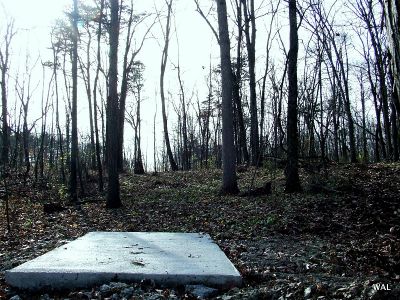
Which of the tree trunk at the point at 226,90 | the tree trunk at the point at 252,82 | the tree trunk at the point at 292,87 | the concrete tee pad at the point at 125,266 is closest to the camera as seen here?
the concrete tee pad at the point at 125,266

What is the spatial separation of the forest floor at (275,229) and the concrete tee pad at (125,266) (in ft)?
0.39

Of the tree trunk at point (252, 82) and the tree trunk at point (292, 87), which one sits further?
the tree trunk at point (252, 82)

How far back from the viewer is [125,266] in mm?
4316

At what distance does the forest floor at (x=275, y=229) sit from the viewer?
12.4ft

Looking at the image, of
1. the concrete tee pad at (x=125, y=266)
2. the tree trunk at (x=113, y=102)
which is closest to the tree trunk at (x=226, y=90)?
the tree trunk at (x=113, y=102)

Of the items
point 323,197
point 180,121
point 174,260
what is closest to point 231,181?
point 323,197

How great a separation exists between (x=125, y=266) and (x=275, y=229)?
160 inches

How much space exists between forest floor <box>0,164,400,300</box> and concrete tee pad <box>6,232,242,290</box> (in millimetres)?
120

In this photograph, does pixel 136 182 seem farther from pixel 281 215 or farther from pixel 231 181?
pixel 281 215

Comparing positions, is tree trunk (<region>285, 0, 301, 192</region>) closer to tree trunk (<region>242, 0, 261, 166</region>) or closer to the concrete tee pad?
the concrete tee pad

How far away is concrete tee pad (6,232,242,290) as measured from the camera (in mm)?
3930

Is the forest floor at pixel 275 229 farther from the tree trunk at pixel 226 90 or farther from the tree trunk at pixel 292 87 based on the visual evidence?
the tree trunk at pixel 226 90

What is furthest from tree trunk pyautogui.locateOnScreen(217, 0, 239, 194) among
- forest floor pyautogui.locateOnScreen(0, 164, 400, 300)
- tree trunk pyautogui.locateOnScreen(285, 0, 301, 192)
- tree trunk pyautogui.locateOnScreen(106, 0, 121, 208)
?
tree trunk pyautogui.locateOnScreen(106, 0, 121, 208)

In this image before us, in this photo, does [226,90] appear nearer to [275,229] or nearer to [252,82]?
[275,229]
